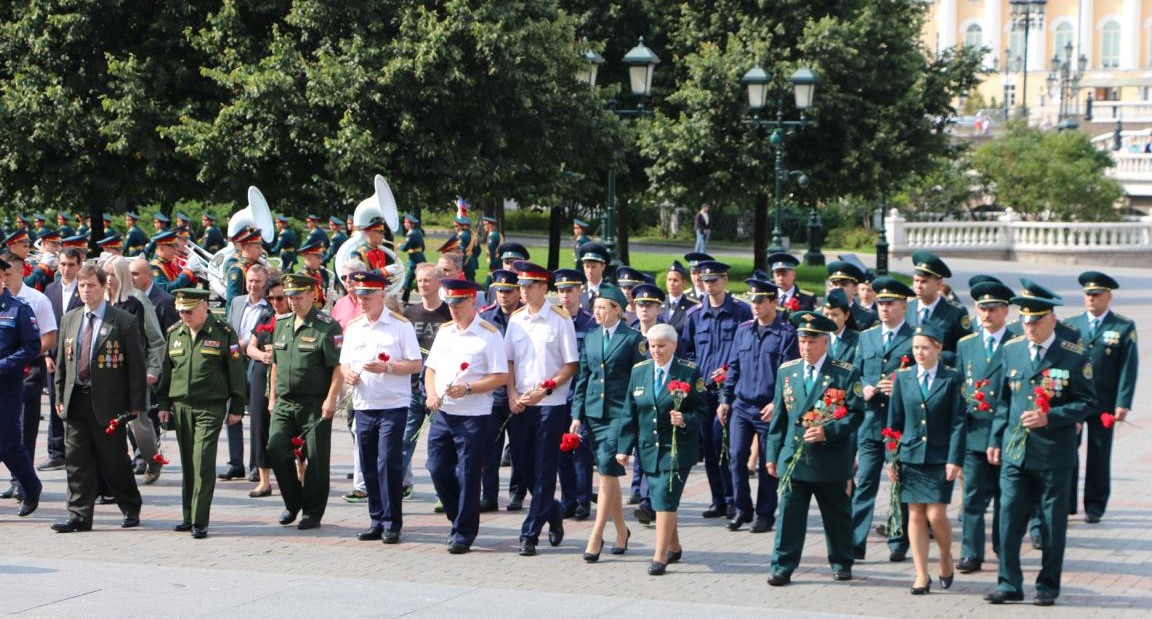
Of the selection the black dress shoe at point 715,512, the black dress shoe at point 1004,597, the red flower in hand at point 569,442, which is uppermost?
the red flower in hand at point 569,442

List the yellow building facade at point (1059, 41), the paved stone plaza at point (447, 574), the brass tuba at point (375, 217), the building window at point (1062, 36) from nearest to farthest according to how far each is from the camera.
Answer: the paved stone plaza at point (447, 574), the brass tuba at point (375, 217), the yellow building facade at point (1059, 41), the building window at point (1062, 36)

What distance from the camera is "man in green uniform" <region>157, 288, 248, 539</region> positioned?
11297mm

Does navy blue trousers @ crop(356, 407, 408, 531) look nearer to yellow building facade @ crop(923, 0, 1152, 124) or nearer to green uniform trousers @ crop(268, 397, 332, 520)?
green uniform trousers @ crop(268, 397, 332, 520)

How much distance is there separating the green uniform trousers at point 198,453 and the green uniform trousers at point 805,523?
3.94m

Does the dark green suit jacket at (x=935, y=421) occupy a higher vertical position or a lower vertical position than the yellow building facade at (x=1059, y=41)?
lower

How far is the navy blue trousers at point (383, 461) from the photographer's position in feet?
36.7

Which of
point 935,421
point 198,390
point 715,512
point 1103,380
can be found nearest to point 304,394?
point 198,390

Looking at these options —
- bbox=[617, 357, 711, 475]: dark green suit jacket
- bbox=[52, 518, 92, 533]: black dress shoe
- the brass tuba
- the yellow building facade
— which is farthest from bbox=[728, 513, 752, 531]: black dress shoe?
the yellow building facade

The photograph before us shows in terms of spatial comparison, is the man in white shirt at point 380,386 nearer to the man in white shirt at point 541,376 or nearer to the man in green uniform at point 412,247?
the man in white shirt at point 541,376

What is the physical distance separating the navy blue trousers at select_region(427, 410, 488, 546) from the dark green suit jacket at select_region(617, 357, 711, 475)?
3.29 ft

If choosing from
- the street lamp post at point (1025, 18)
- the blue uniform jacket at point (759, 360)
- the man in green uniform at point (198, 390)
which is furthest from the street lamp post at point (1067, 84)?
the man in green uniform at point (198, 390)

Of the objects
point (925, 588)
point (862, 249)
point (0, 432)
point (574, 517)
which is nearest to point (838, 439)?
point (925, 588)

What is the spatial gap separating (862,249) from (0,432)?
144ft

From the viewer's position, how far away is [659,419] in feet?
34.0
